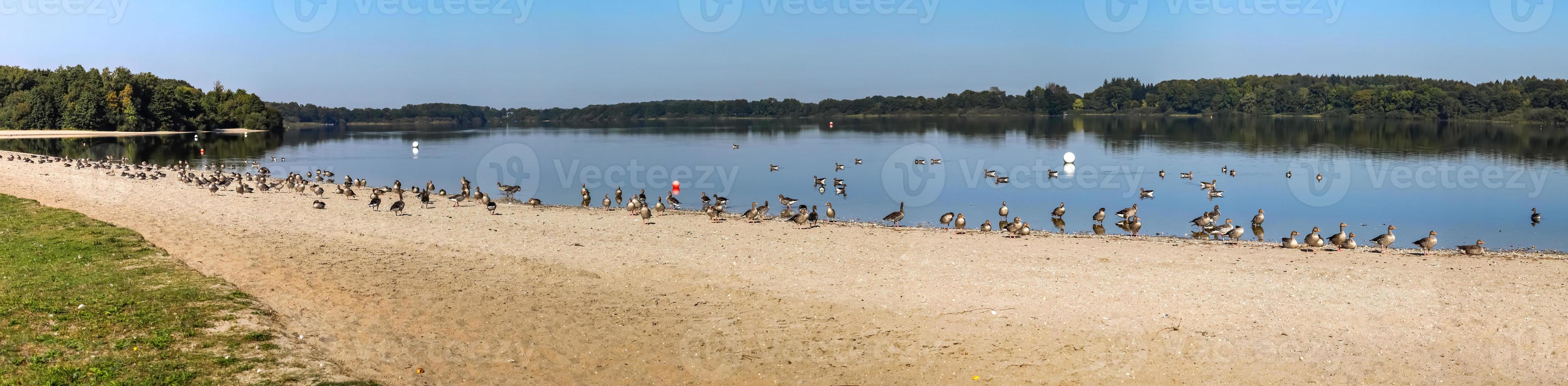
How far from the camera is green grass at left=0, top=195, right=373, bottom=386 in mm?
9531

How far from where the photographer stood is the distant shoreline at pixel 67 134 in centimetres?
9900

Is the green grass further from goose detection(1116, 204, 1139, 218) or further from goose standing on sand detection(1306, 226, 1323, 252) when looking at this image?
goose detection(1116, 204, 1139, 218)

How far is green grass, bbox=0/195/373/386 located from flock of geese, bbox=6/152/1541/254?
419 inches

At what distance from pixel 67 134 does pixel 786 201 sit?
343 ft

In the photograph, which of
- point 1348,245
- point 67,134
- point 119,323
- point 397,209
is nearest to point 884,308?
point 119,323

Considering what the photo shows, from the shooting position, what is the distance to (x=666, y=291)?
49.3 ft

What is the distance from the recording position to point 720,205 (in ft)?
87.9

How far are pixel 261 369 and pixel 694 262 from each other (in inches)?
317

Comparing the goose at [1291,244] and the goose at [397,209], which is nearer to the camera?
the goose at [1291,244]

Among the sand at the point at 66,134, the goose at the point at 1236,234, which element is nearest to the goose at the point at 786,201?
the goose at the point at 1236,234

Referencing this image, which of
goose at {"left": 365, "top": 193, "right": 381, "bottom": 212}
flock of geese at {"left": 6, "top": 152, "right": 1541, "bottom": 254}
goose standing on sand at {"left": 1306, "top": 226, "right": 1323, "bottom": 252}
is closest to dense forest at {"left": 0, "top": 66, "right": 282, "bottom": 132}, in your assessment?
flock of geese at {"left": 6, "top": 152, "right": 1541, "bottom": 254}

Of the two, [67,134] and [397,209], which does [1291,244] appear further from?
[67,134]

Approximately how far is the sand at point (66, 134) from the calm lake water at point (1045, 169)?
4992mm

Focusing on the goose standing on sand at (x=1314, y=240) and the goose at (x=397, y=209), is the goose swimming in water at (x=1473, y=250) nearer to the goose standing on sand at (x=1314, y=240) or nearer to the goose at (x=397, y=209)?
the goose standing on sand at (x=1314, y=240)
